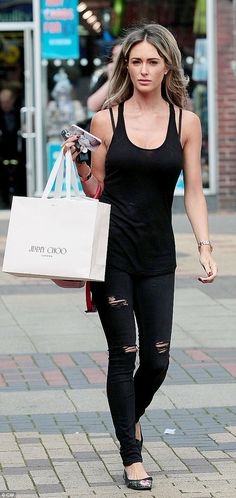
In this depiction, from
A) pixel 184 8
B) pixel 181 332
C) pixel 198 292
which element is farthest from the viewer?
pixel 184 8

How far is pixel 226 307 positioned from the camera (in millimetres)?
9719

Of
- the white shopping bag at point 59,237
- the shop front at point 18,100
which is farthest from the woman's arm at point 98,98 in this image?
the shop front at point 18,100

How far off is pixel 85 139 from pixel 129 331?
0.81m

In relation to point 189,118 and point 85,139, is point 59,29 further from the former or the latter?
point 85,139

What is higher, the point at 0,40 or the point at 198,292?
the point at 0,40

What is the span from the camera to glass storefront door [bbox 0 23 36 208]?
627 inches

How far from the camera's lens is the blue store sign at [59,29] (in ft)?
51.2

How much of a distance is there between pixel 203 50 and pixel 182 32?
344 mm

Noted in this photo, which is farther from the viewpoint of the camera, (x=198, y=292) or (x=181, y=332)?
(x=198, y=292)

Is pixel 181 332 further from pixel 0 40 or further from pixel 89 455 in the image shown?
pixel 0 40

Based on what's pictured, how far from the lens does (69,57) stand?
621 inches

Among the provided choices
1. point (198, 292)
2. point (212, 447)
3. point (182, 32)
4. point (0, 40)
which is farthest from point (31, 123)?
point (212, 447)

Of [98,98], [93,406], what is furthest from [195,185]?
[98,98]

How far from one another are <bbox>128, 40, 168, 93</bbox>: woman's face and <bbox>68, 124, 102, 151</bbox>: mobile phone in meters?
0.29
